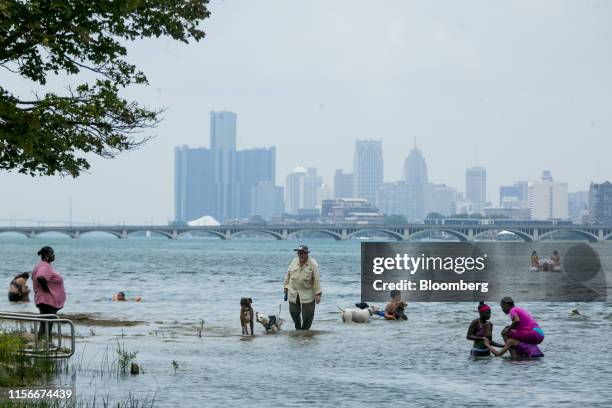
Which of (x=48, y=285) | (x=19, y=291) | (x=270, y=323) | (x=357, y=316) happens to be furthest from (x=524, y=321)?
(x=19, y=291)

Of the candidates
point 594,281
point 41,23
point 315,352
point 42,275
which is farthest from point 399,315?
point 594,281

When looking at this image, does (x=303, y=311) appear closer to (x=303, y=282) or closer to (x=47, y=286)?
(x=303, y=282)

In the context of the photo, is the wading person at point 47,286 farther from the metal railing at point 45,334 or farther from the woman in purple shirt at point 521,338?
the woman in purple shirt at point 521,338

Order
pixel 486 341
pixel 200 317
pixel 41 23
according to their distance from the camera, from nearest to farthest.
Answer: pixel 41 23
pixel 486 341
pixel 200 317

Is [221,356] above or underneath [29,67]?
underneath

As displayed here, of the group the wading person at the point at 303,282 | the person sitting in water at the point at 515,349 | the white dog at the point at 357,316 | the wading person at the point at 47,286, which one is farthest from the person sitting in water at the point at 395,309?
the wading person at the point at 47,286

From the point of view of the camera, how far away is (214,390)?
693 inches

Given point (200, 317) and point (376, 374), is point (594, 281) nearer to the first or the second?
point (200, 317)

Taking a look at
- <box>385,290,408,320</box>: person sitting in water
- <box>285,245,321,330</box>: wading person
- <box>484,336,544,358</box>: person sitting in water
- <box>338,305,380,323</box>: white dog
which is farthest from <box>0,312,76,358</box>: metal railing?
<box>385,290,408,320</box>: person sitting in water

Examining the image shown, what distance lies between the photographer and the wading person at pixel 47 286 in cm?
1980

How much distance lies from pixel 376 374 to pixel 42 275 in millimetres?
6535

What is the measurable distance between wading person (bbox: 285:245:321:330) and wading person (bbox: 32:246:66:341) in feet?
18.9

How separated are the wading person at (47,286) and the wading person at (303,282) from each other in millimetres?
5766

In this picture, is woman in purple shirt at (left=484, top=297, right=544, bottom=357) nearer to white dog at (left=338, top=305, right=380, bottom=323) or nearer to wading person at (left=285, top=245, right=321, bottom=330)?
wading person at (left=285, top=245, right=321, bottom=330)
